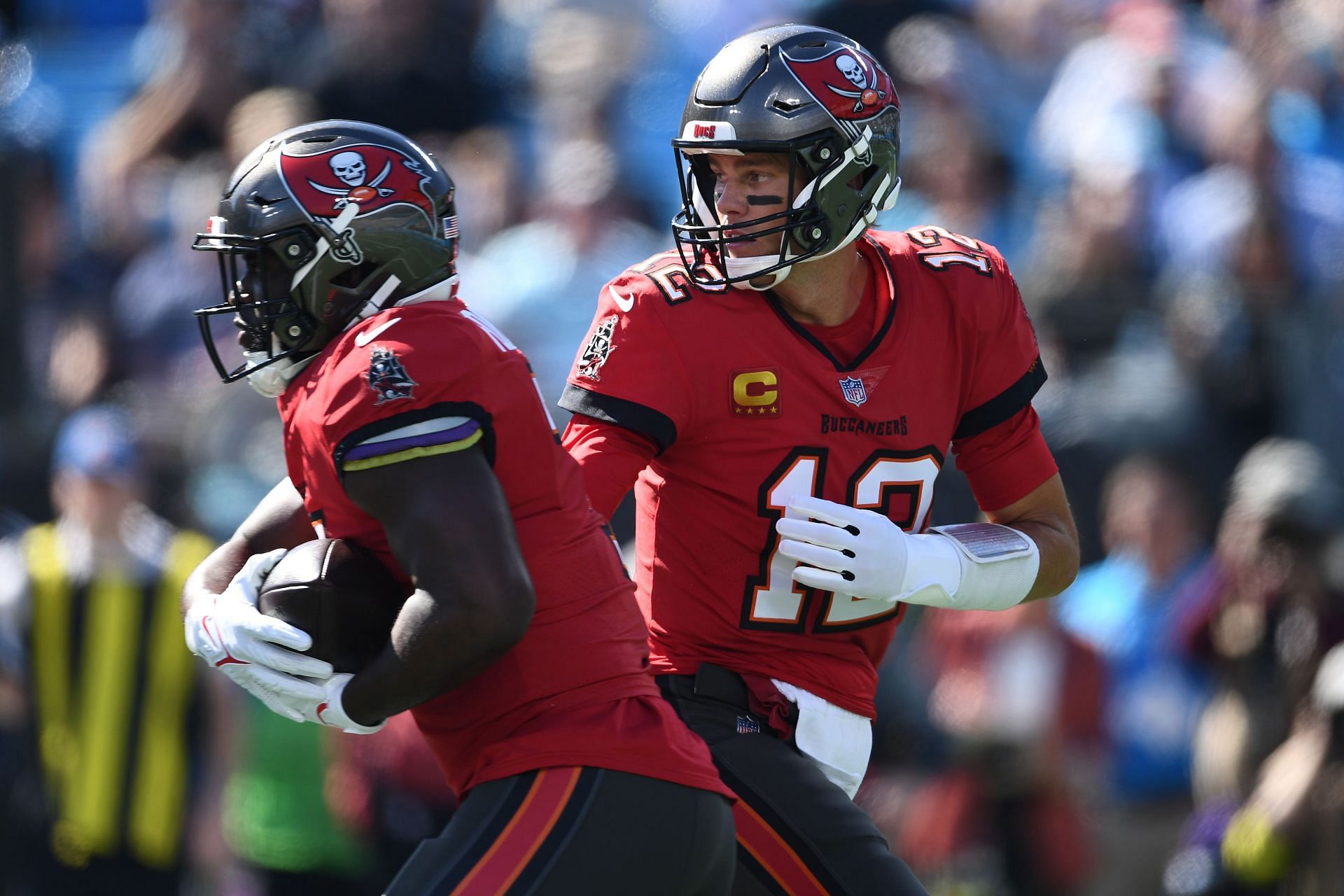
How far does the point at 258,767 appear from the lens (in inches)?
247

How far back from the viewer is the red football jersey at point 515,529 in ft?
8.64

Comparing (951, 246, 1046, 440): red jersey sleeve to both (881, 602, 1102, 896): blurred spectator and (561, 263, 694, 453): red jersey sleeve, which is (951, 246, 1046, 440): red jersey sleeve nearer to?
(561, 263, 694, 453): red jersey sleeve

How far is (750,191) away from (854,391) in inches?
17.0

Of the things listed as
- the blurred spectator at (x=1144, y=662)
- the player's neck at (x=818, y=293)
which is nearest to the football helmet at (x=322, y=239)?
the player's neck at (x=818, y=293)

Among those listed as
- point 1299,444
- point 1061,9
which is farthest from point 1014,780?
point 1061,9

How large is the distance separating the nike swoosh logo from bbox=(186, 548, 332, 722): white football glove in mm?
399

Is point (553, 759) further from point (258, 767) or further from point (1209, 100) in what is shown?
point (1209, 100)

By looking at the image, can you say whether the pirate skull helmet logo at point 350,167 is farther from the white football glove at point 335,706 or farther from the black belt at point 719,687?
the black belt at point 719,687

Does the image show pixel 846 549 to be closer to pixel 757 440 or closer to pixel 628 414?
pixel 757 440

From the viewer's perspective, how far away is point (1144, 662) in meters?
5.93

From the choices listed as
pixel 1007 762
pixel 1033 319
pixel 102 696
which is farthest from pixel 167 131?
pixel 1007 762

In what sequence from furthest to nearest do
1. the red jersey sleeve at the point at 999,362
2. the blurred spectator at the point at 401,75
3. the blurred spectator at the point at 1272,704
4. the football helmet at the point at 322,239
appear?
the blurred spectator at the point at 401,75
the blurred spectator at the point at 1272,704
the red jersey sleeve at the point at 999,362
the football helmet at the point at 322,239

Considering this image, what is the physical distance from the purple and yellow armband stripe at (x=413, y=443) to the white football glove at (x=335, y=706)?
1.13 feet

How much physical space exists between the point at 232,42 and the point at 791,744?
5.65m
